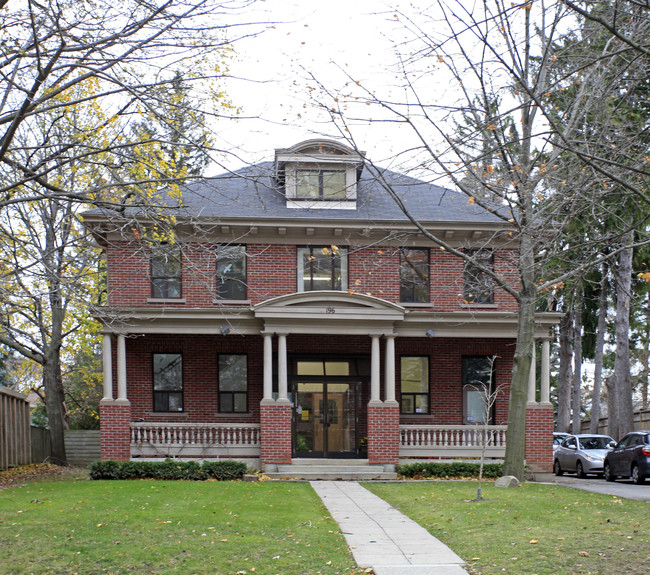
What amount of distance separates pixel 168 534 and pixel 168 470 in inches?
394

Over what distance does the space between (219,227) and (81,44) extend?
39.7 ft

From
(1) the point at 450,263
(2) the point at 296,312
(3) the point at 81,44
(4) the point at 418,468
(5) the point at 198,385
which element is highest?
(3) the point at 81,44

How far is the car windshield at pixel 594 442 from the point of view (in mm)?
26000

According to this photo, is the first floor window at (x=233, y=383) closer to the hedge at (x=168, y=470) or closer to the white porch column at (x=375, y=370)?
the hedge at (x=168, y=470)

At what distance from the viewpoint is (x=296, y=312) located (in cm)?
2055

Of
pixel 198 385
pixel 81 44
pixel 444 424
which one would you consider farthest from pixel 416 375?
pixel 81 44

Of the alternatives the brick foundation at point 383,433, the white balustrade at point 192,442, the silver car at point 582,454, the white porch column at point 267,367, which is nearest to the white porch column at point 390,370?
the brick foundation at point 383,433

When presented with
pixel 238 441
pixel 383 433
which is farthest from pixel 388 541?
pixel 238 441

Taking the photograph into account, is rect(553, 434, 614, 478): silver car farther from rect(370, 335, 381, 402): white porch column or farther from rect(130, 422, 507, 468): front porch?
rect(370, 335, 381, 402): white porch column

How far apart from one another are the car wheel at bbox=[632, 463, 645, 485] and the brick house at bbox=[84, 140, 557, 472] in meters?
2.45

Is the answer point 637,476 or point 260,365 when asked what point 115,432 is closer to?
point 260,365

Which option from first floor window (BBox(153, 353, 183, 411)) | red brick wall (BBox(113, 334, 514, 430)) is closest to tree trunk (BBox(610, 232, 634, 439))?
red brick wall (BBox(113, 334, 514, 430))

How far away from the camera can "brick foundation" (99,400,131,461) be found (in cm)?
2030

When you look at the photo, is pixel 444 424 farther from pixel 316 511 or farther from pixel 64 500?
pixel 64 500
